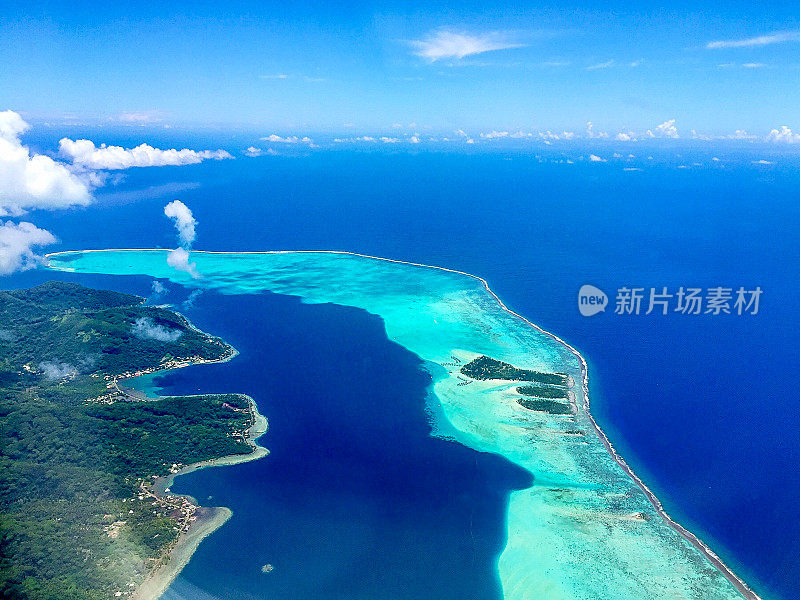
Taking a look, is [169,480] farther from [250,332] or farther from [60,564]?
[250,332]

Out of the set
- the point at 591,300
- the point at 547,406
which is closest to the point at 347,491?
the point at 547,406

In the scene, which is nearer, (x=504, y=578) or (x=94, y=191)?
(x=504, y=578)

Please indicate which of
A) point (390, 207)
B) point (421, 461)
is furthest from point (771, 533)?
point (390, 207)

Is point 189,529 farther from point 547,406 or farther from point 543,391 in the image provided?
point 543,391

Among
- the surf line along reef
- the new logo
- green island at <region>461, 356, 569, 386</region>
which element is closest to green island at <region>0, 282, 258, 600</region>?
the surf line along reef

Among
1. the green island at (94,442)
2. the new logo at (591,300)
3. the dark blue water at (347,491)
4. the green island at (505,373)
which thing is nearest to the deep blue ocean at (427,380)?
the dark blue water at (347,491)

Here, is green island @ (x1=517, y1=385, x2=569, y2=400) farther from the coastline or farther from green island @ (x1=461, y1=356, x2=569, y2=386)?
the coastline

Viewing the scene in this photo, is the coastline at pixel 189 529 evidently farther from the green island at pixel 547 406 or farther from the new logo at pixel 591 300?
the new logo at pixel 591 300
